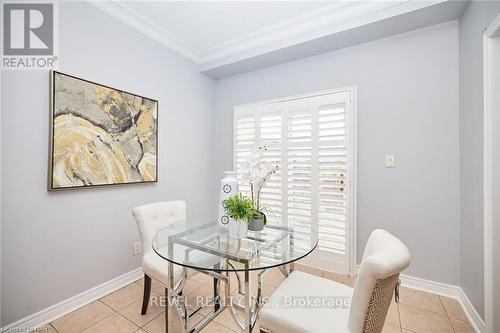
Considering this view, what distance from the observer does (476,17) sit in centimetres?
164

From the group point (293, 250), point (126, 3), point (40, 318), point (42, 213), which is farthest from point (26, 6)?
point (293, 250)

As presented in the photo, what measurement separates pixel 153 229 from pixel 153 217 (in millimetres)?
100

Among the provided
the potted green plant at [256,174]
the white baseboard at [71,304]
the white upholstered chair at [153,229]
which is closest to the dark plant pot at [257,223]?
the potted green plant at [256,174]

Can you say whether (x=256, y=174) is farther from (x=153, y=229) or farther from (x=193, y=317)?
(x=193, y=317)

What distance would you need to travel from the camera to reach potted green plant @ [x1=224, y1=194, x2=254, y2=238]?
57.1 inches

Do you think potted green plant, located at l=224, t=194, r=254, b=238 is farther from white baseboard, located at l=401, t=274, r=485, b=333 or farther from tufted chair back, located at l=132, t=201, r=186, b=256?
white baseboard, located at l=401, t=274, r=485, b=333

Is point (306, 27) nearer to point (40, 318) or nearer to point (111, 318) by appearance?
point (111, 318)

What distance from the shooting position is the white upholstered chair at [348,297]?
2.92ft

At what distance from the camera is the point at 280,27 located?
7.82 feet

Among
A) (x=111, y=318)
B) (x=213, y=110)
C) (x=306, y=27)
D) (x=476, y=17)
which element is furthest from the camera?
(x=213, y=110)

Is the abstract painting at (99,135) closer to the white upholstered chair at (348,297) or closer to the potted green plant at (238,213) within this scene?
the potted green plant at (238,213)

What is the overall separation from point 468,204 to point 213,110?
3000 millimetres

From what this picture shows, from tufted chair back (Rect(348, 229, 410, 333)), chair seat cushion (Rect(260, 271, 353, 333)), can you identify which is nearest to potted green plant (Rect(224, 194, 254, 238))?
chair seat cushion (Rect(260, 271, 353, 333))

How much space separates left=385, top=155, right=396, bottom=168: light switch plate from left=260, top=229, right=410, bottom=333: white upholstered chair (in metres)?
1.23
